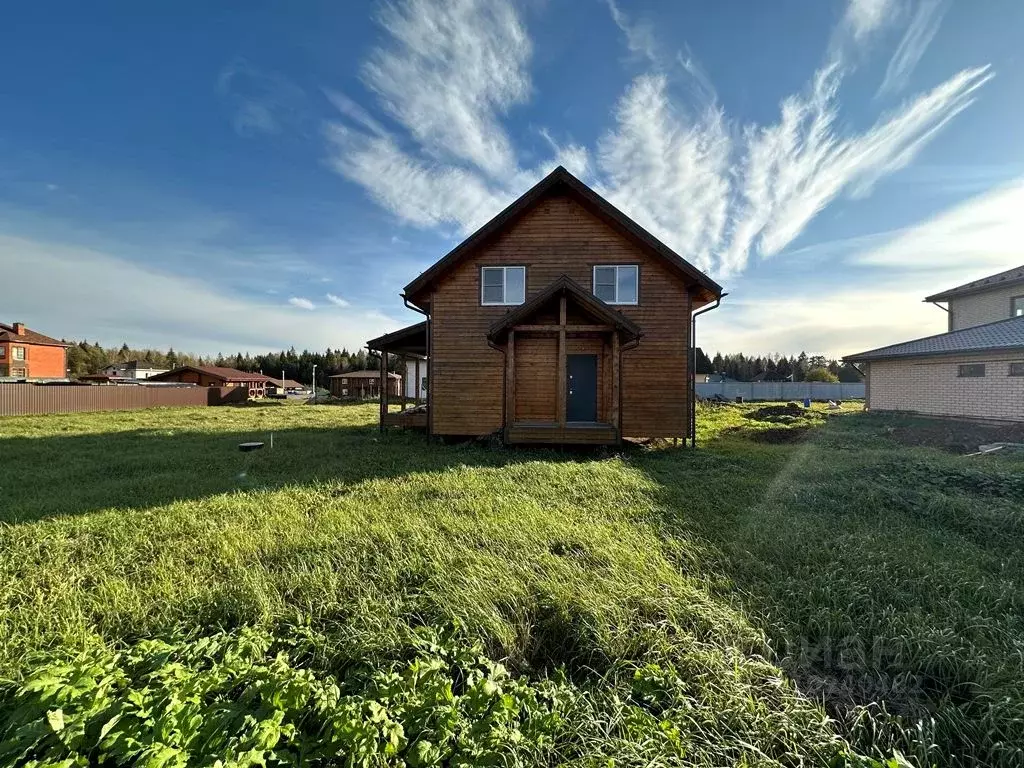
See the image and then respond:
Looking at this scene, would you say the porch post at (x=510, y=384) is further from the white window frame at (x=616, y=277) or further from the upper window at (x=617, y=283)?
the upper window at (x=617, y=283)

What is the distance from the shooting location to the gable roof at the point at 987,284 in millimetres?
17469

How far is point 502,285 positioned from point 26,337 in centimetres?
5637

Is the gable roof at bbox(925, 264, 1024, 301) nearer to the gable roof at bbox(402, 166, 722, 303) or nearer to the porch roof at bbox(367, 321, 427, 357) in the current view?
the gable roof at bbox(402, 166, 722, 303)

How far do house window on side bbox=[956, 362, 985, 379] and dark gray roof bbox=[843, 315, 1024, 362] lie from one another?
575 millimetres

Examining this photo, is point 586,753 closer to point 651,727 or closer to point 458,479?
point 651,727

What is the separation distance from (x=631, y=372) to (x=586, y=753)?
9.24m

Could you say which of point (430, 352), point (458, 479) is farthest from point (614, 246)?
point (458, 479)

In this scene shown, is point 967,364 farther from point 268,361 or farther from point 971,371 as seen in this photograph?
point 268,361

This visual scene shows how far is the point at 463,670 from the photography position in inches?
92.8

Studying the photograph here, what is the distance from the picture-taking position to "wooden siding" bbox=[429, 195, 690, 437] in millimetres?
10438

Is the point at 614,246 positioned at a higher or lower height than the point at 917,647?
higher

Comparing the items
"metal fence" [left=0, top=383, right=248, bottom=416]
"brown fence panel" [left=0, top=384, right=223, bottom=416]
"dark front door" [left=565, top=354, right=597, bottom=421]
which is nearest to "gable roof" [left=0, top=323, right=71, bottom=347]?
"metal fence" [left=0, top=383, right=248, bottom=416]

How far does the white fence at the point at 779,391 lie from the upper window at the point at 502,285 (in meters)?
30.7

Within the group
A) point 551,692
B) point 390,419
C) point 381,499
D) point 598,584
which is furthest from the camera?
point 390,419
